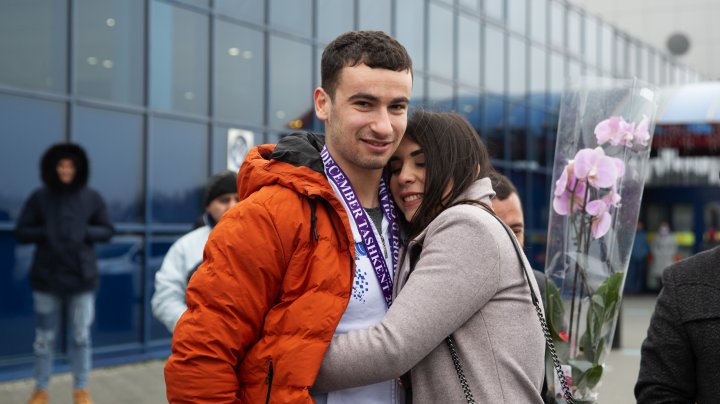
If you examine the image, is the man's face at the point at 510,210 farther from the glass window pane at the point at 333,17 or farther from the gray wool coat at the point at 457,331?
the glass window pane at the point at 333,17

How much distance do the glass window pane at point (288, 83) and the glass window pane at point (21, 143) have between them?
3708 mm

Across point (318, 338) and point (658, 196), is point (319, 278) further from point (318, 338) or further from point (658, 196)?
point (658, 196)

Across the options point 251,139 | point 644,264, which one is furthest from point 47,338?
point 644,264

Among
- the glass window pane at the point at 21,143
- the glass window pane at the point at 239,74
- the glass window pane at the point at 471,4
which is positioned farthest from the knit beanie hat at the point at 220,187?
the glass window pane at the point at 471,4

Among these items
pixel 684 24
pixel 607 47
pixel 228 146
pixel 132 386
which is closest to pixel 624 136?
pixel 132 386

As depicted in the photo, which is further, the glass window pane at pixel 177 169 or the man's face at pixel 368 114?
the glass window pane at pixel 177 169

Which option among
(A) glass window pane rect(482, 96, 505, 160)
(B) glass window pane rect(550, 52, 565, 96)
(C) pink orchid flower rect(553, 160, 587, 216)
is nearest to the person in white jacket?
(C) pink orchid flower rect(553, 160, 587, 216)

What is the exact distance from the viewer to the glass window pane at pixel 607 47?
23.3 m

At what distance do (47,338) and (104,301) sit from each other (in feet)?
8.68

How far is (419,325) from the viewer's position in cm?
213

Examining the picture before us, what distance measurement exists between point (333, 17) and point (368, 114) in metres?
11.3

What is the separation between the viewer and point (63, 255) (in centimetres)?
685

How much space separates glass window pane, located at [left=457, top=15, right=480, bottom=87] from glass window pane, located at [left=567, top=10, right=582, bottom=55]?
15.7ft

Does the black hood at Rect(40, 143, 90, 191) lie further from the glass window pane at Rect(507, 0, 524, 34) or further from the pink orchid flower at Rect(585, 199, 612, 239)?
the glass window pane at Rect(507, 0, 524, 34)
